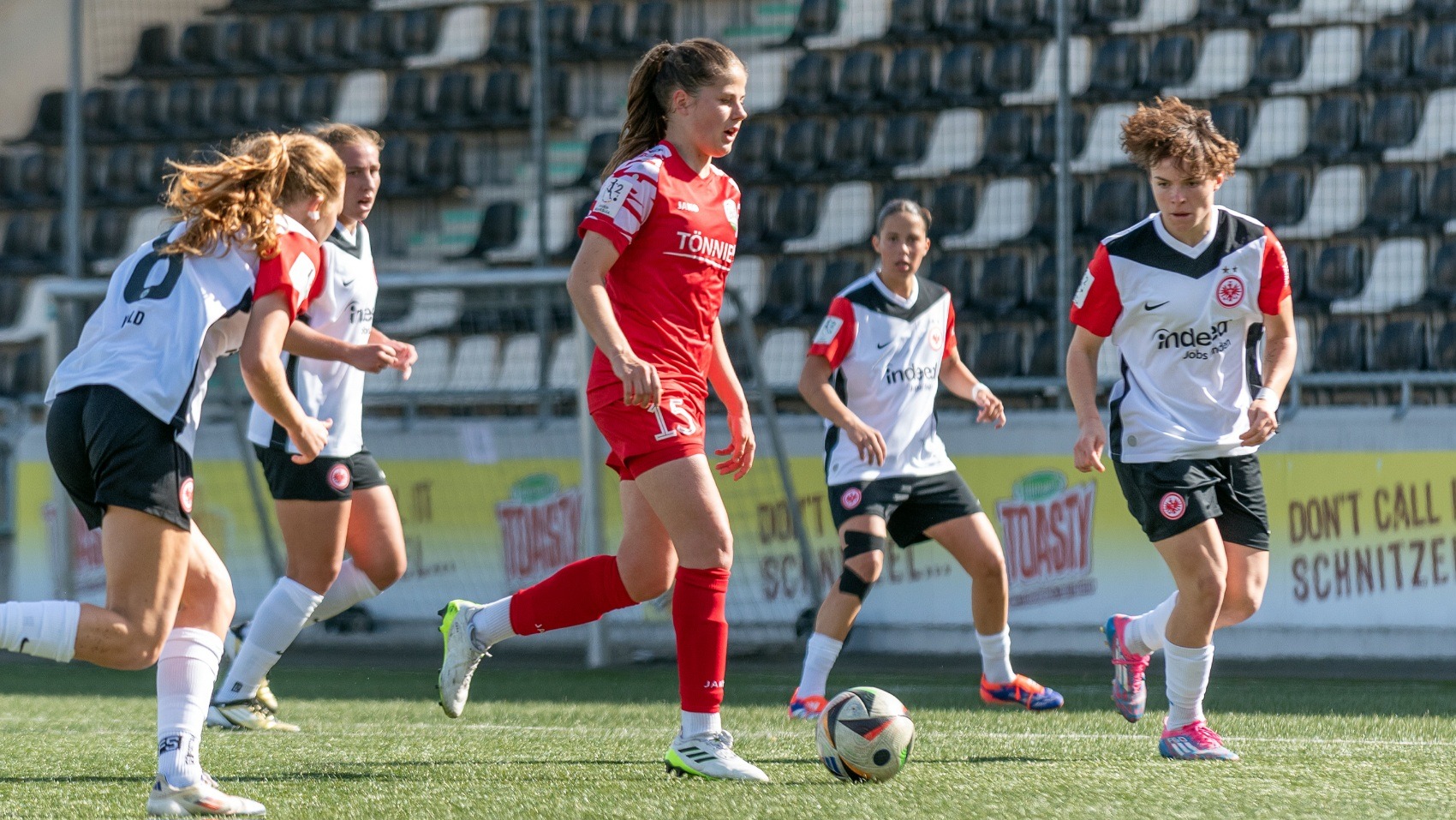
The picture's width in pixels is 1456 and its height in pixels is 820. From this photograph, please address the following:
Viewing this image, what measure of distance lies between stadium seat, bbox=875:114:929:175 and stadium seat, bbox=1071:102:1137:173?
1.32 meters

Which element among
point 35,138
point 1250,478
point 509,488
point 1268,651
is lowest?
point 1268,651

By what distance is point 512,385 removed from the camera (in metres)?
9.99

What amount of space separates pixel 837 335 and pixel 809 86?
764cm

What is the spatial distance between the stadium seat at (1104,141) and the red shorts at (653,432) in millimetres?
8391

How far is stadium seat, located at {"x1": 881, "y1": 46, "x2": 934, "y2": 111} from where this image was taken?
13.0 meters

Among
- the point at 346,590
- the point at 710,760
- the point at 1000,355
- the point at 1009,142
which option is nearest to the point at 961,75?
the point at 1009,142

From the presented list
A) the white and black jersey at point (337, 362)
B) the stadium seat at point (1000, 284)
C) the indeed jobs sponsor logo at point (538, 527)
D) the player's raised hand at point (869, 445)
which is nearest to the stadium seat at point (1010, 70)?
the stadium seat at point (1000, 284)

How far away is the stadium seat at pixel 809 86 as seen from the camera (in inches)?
529

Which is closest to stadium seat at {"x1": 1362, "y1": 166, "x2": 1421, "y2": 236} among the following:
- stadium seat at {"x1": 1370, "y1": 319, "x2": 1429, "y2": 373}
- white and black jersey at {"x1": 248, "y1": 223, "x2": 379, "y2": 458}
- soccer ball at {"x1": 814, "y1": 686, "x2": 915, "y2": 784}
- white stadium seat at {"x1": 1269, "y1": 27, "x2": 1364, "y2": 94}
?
white stadium seat at {"x1": 1269, "y1": 27, "x2": 1364, "y2": 94}

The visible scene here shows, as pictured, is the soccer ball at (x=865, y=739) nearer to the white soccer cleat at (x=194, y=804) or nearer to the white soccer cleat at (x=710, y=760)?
the white soccer cleat at (x=710, y=760)

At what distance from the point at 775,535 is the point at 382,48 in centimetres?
845

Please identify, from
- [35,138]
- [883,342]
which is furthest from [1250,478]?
[35,138]

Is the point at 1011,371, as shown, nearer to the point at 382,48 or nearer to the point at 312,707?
the point at 312,707

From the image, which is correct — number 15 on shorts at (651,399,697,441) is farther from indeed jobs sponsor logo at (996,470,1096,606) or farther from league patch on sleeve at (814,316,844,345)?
indeed jobs sponsor logo at (996,470,1096,606)
